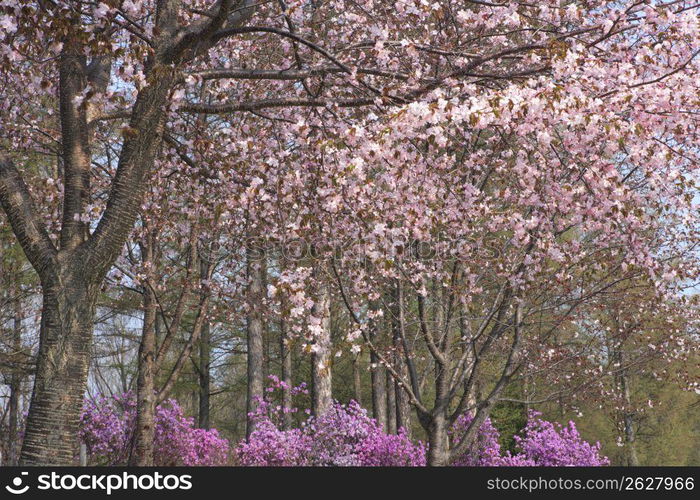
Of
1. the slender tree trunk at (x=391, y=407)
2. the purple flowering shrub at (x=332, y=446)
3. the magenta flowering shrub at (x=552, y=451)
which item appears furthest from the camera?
the slender tree trunk at (x=391, y=407)

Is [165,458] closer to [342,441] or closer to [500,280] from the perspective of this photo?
[342,441]

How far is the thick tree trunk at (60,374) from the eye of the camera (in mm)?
5262

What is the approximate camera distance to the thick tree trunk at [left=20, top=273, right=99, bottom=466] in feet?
17.3

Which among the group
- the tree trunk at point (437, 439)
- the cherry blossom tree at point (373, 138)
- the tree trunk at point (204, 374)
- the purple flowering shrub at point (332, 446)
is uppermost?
the tree trunk at point (204, 374)

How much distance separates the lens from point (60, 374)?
5348mm

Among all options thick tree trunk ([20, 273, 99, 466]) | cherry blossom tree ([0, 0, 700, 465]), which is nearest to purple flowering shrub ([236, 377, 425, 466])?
cherry blossom tree ([0, 0, 700, 465])

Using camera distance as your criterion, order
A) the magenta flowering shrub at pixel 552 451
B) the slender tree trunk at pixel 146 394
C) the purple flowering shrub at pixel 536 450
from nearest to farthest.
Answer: the slender tree trunk at pixel 146 394, the purple flowering shrub at pixel 536 450, the magenta flowering shrub at pixel 552 451

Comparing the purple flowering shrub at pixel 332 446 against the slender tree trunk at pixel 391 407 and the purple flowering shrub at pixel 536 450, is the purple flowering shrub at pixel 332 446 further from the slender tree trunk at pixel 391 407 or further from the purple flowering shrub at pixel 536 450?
the slender tree trunk at pixel 391 407

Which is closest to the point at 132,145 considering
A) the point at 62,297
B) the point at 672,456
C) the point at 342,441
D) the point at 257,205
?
the point at 62,297

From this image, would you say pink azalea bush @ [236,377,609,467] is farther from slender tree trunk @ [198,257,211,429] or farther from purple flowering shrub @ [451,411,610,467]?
slender tree trunk @ [198,257,211,429]

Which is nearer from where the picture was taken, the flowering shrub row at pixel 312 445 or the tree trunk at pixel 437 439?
the tree trunk at pixel 437 439

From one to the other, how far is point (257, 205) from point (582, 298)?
395cm

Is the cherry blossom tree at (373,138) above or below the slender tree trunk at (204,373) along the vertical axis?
below

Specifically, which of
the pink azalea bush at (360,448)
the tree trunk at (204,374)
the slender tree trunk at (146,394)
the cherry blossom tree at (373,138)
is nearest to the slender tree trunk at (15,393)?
the pink azalea bush at (360,448)
